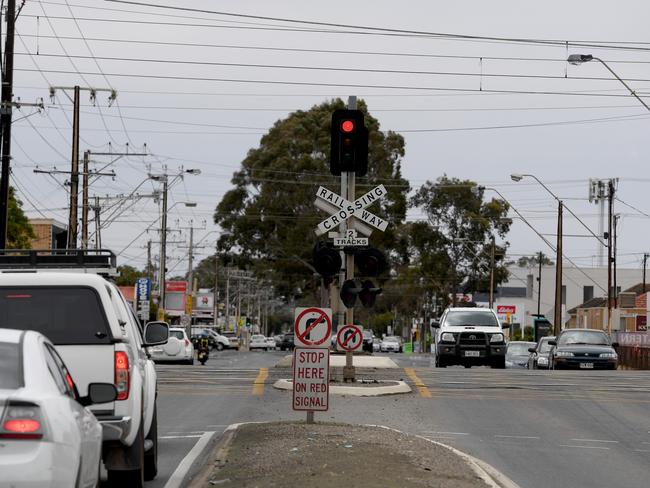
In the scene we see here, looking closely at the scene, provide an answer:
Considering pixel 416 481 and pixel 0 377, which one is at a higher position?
pixel 0 377

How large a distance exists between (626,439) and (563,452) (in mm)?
2162

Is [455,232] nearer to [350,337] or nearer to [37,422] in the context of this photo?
[350,337]

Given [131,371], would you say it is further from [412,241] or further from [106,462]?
[412,241]

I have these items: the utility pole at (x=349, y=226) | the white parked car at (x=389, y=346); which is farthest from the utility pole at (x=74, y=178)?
the white parked car at (x=389, y=346)

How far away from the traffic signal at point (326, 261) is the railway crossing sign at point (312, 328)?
6.65 metres

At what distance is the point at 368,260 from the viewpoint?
23875 mm

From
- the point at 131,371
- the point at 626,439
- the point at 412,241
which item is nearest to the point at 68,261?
the point at 131,371

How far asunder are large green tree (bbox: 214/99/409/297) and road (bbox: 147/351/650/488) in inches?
1344

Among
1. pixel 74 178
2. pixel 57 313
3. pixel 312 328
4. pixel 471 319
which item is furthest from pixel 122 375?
pixel 74 178

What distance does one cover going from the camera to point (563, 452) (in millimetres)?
15641

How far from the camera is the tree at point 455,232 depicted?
76438mm

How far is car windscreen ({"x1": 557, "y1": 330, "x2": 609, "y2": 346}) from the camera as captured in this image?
1511 inches

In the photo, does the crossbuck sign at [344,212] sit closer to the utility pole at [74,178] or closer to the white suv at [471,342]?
the white suv at [471,342]

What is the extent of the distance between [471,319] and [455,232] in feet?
135
